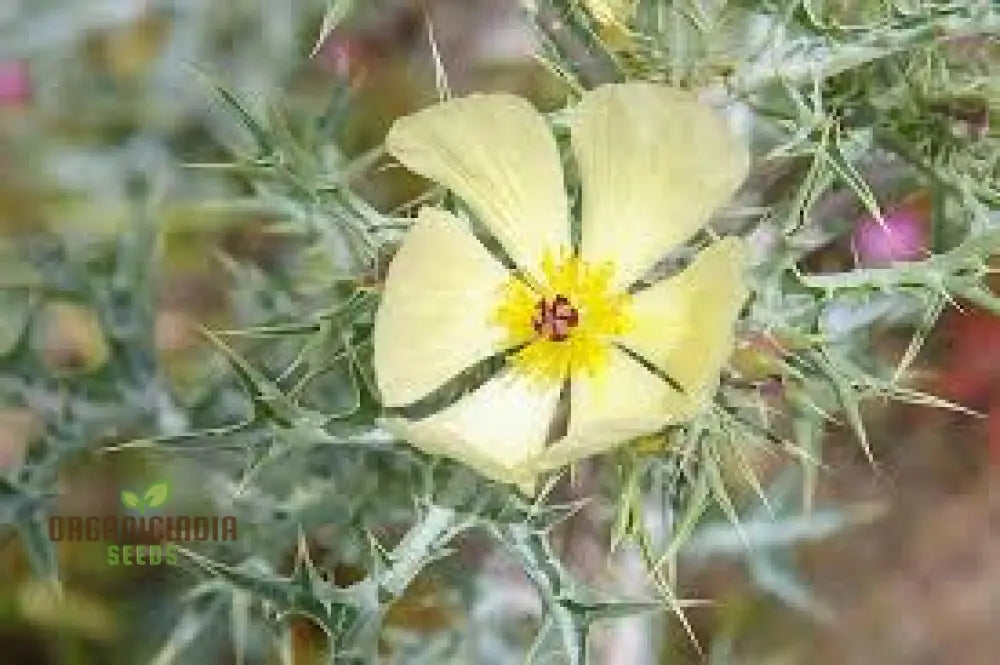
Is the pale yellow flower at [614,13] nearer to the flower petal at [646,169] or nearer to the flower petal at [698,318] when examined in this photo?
the flower petal at [646,169]

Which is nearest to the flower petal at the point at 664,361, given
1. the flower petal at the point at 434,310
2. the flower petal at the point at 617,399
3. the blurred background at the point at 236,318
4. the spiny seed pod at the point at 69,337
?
the flower petal at the point at 617,399

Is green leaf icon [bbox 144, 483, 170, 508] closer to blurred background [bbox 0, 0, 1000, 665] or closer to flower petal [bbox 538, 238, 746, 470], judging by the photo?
blurred background [bbox 0, 0, 1000, 665]

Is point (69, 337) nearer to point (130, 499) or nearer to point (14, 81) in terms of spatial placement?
point (14, 81)

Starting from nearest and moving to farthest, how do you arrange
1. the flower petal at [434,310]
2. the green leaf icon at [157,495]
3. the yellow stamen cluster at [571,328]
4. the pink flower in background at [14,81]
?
1. the flower petal at [434,310]
2. the yellow stamen cluster at [571,328]
3. the green leaf icon at [157,495]
4. the pink flower in background at [14,81]

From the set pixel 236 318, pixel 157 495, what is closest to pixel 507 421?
pixel 236 318

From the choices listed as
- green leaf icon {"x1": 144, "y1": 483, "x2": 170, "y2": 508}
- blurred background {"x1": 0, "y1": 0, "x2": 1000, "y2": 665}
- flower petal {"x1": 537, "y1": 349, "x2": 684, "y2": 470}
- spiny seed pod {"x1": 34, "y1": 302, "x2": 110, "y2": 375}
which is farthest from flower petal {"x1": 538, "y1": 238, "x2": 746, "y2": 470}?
spiny seed pod {"x1": 34, "y1": 302, "x2": 110, "y2": 375}

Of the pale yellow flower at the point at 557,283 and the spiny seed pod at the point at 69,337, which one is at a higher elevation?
the pale yellow flower at the point at 557,283

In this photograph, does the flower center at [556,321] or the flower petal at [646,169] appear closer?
the flower petal at [646,169]
